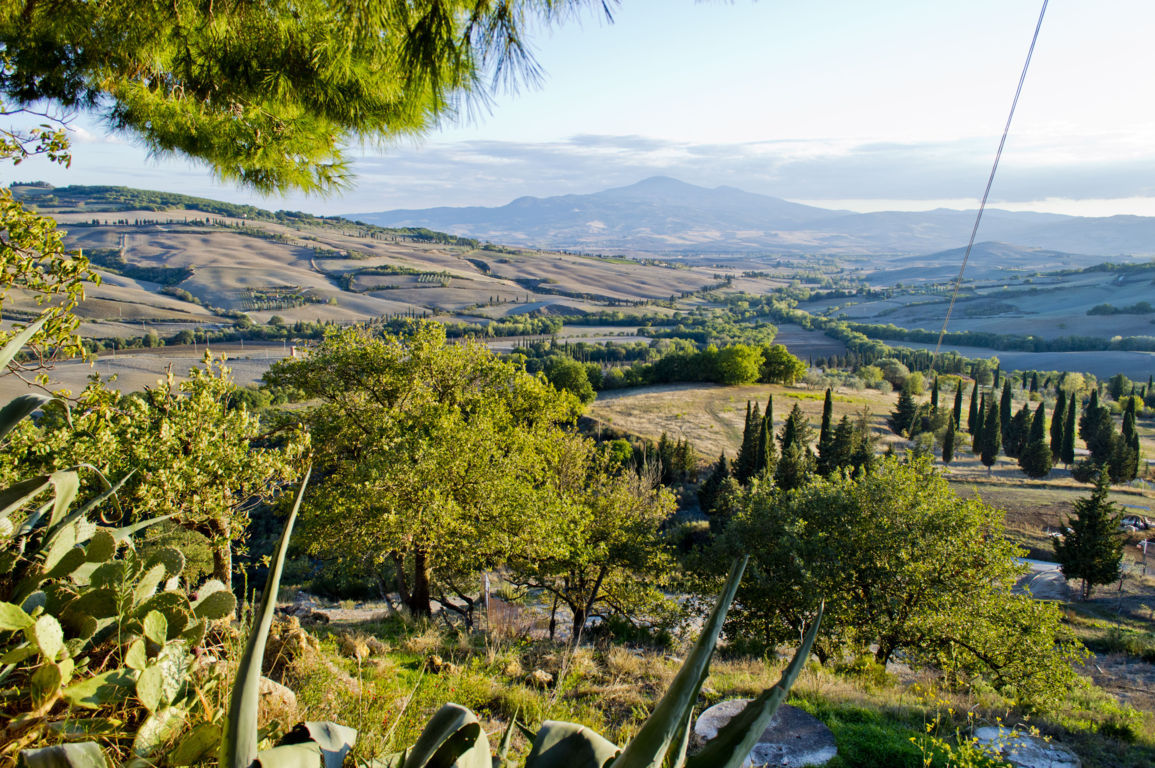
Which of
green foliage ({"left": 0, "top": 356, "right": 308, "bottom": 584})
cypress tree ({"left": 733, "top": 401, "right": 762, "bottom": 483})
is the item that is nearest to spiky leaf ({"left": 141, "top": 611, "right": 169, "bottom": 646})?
green foliage ({"left": 0, "top": 356, "right": 308, "bottom": 584})

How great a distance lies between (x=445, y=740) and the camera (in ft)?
6.58

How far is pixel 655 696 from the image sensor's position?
7559mm

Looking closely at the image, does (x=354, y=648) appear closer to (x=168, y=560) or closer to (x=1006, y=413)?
(x=168, y=560)

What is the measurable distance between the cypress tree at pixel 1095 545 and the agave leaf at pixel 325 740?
33526 mm

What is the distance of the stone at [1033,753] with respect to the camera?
22.4 feet

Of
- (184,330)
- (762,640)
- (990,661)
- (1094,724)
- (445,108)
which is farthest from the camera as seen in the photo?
(184,330)

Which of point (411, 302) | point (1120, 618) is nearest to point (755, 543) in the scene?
point (1120, 618)

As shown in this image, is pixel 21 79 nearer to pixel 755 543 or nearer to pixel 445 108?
pixel 445 108

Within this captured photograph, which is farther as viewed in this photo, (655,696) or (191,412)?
(191,412)

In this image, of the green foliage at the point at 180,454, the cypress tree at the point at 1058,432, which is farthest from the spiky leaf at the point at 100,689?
the cypress tree at the point at 1058,432

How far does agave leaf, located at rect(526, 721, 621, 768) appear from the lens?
81.8 inches

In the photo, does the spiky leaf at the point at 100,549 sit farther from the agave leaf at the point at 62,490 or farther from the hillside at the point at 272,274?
the hillside at the point at 272,274

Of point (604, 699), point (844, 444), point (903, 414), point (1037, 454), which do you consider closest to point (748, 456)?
point (844, 444)

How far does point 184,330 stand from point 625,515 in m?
92.0
